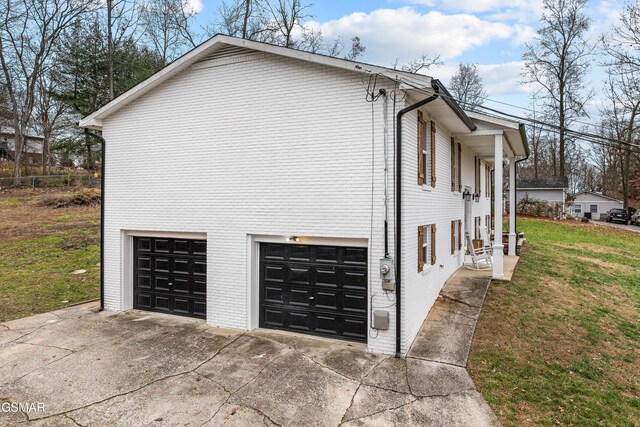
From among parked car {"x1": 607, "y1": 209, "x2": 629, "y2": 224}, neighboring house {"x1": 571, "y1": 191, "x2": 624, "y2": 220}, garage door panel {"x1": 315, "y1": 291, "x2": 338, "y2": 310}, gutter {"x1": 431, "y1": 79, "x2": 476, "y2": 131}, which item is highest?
gutter {"x1": 431, "y1": 79, "x2": 476, "y2": 131}

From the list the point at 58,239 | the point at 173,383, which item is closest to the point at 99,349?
the point at 173,383

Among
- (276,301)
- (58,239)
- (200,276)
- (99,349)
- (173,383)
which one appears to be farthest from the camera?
(58,239)

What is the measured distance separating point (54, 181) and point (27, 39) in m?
9.07

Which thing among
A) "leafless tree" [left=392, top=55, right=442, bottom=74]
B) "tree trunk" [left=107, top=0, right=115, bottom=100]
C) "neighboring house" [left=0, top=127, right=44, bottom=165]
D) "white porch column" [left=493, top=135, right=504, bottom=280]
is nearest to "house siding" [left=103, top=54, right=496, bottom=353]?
"white porch column" [left=493, top=135, right=504, bottom=280]

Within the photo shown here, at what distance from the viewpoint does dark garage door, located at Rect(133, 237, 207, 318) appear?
890 centimetres

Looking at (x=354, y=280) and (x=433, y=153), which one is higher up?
(x=433, y=153)

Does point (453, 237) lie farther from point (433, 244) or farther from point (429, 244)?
point (429, 244)

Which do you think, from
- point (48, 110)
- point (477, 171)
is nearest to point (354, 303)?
point (477, 171)

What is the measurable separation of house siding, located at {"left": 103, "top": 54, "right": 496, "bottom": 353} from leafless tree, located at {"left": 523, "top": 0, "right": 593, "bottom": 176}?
26975 millimetres

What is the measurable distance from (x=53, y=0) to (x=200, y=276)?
23133mm

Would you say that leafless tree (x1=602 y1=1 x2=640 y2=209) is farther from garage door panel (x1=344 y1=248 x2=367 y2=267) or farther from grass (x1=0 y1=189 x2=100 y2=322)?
grass (x1=0 y1=189 x2=100 y2=322)

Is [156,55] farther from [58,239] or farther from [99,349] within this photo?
[99,349]

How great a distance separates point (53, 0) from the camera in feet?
72.3

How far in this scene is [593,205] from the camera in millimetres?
48188
